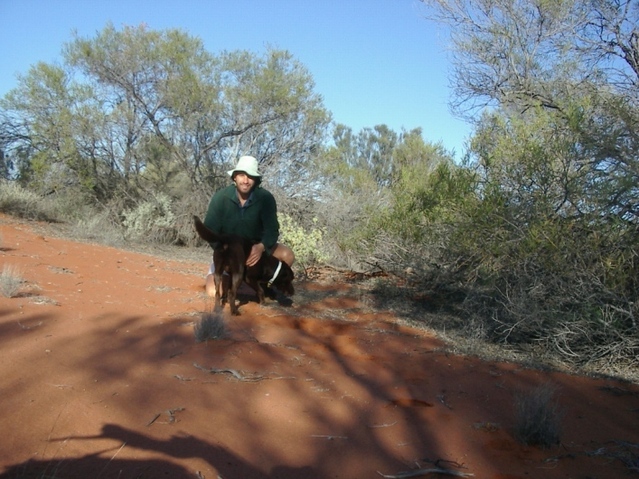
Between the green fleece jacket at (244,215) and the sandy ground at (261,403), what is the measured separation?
1.26 meters

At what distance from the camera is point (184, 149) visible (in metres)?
16.4

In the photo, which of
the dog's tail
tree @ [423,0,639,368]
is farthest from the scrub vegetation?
the dog's tail

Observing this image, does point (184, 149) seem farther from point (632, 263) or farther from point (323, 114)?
point (632, 263)

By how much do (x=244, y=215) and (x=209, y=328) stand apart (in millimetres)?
2430

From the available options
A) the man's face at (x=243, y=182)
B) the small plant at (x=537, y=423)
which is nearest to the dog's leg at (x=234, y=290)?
the man's face at (x=243, y=182)

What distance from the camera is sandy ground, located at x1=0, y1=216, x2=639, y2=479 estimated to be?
125 inches

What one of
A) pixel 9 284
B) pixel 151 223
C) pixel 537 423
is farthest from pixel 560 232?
pixel 151 223

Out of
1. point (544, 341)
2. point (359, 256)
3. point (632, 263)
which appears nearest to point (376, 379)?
point (544, 341)

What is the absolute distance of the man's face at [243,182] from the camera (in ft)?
23.4

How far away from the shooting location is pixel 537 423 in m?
3.72

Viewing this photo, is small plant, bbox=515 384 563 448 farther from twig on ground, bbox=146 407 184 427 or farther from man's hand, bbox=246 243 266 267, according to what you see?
man's hand, bbox=246 243 266 267

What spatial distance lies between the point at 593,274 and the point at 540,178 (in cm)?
143

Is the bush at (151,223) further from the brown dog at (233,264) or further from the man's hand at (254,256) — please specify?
the man's hand at (254,256)

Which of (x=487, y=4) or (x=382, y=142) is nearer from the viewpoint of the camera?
(x=487, y=4)
